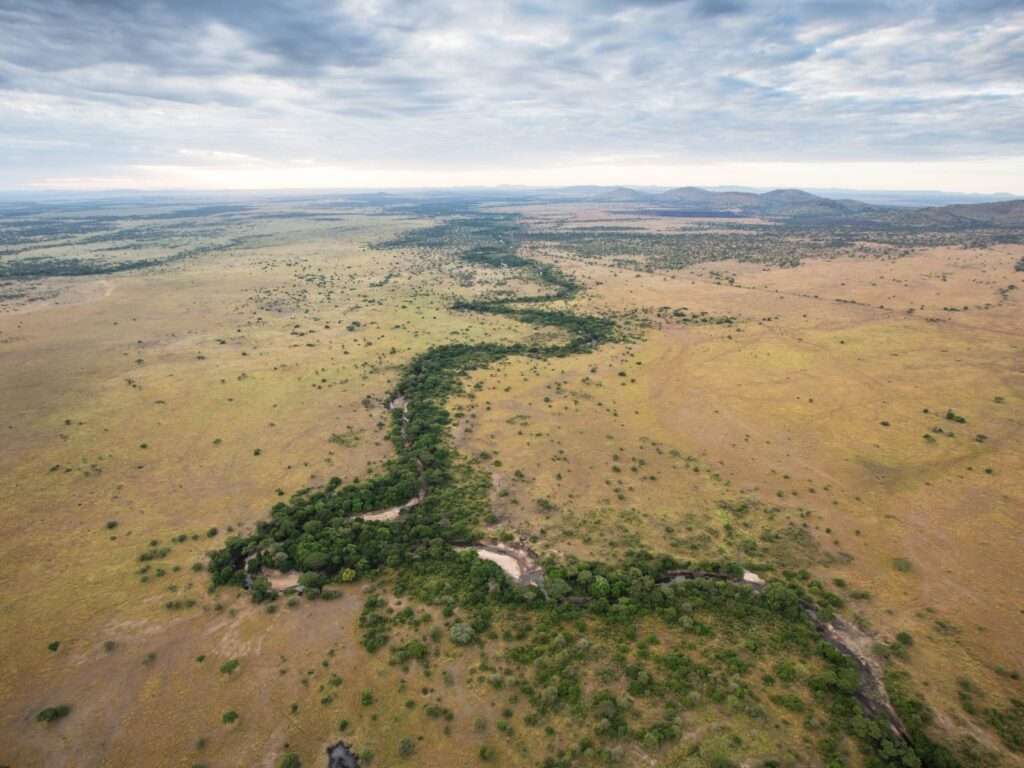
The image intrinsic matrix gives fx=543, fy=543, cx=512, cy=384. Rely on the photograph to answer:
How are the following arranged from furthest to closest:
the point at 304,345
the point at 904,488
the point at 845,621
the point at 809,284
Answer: the point at 809,284, the point at 304,345, the point at 904,488, the point at 845,621

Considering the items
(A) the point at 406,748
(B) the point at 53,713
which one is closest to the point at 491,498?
(A) the point at 406,748

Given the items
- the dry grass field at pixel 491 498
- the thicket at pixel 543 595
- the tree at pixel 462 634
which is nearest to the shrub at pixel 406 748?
the dry grass field at pixel 491 498

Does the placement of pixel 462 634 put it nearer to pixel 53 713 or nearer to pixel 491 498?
pixel 491 498

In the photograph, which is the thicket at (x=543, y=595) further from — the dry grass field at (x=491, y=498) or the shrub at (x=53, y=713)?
the shrub at (x=53, y=713)

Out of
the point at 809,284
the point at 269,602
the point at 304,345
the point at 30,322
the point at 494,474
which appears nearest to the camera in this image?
the point at 269,602

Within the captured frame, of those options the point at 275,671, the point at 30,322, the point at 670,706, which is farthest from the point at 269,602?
the point at 30,322

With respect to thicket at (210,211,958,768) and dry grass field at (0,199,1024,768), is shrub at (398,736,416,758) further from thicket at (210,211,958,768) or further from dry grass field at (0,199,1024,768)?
thicket at (210,211,958,768)

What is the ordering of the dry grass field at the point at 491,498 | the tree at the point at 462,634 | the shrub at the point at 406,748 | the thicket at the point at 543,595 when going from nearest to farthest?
the shrub at the point at 406,748, the dry grass field at the point at 491,498, the thicket at the point at 543,595, the tree at the point at 462,634

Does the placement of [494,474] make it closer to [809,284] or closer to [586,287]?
[586,287]

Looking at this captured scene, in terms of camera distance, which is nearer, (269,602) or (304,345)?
(269,602)
